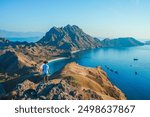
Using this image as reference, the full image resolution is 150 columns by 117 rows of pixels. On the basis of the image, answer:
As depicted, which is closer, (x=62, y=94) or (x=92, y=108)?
(x=92, y=108)

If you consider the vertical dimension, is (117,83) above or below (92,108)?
below

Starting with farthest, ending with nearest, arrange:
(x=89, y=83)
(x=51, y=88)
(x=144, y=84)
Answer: (x=144, y=84), (x=89, y=83), (x=51, y=88)

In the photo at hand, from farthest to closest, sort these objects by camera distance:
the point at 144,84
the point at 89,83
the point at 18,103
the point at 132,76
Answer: the point at 132,76 < the point at 144,84 < the point at 89,83 < the point at 18,103

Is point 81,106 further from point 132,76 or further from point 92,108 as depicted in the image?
point 132,76

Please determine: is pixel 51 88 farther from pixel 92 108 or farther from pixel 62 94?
pixel 92 108

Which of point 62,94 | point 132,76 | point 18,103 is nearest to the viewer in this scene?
point 18,103

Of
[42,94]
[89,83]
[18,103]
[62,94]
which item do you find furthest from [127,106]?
[89,83]

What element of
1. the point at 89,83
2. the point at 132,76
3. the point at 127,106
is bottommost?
the point at 132,76

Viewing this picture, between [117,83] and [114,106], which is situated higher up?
[114,106]

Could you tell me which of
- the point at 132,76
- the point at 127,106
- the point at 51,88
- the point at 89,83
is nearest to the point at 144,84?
the point at 132,76
